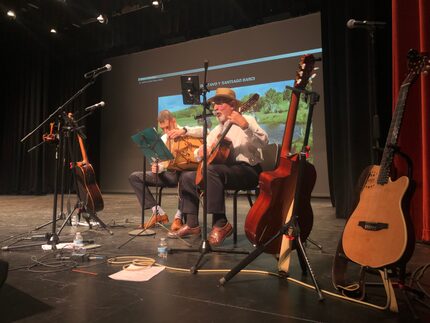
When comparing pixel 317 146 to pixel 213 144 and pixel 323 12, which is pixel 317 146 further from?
pixel 213 144

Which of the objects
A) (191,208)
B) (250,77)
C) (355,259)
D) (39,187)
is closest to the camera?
(355,259)

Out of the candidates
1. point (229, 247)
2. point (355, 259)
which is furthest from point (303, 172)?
point (229, 247)

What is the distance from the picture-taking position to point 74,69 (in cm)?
843

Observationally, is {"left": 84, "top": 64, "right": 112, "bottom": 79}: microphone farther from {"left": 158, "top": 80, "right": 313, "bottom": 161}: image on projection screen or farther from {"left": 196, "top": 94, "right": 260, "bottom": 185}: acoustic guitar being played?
{"left": 158, "top": 80, "right": 313, "bottom": 161}: image on projection screen

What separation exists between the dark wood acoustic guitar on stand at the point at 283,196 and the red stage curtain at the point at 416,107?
4.28 feet

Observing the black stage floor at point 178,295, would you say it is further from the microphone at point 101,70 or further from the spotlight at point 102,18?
the spotlight at point 102,18

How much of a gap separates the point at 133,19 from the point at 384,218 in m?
6.78

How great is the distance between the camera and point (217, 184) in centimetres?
283

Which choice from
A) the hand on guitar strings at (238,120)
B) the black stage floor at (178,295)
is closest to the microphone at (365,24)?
the hand on guitar strings at (238,120)

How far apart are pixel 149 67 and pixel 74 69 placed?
201cm

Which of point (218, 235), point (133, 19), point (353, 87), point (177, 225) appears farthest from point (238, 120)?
point (133, 19)

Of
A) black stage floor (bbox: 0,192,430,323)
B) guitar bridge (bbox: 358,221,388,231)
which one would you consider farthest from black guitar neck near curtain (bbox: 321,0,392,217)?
guitar bridge (bbox: 358,221,388,231)

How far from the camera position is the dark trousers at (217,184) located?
2.83 metres

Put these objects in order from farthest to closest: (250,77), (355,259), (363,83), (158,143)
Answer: (250,77) < (363,83) < (158,143) < (355,259)
